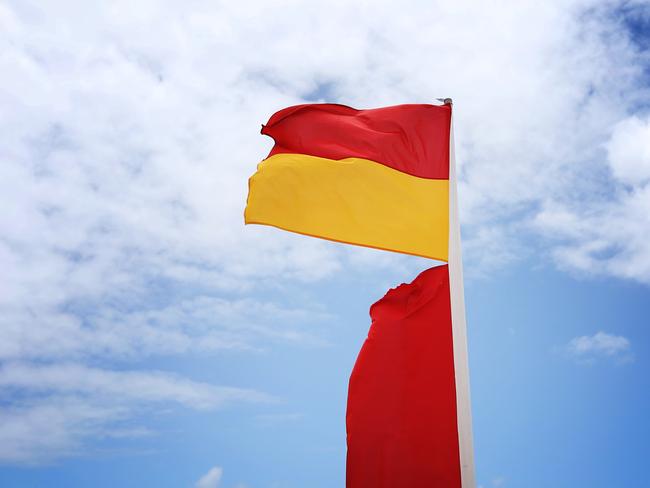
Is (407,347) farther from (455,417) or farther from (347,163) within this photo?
(347,163)

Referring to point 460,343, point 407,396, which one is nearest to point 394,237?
point 460,343

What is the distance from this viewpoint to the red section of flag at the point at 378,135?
13062 mm

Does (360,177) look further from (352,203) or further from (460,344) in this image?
(460,344)

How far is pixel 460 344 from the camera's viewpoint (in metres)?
11.5

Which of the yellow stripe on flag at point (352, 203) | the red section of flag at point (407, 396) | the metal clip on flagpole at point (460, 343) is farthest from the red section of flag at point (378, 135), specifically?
the red section of flag at point (407, 396)

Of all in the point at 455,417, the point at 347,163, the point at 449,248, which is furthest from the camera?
the point at 347,163

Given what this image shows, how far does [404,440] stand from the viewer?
11367mm

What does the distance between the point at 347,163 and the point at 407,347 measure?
3.35 metres

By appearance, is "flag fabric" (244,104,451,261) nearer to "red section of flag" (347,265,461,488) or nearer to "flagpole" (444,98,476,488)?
"flagpole" (444,98,476,488)

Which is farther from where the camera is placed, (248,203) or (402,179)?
(402,179)

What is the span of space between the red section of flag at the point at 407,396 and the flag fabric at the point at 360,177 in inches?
35.5

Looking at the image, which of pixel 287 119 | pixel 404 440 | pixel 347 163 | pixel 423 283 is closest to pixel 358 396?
pixel 404 440

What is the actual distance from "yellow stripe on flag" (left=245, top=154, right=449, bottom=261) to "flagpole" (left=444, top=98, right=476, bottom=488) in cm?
32

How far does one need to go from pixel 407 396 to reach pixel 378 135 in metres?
4.64
